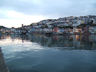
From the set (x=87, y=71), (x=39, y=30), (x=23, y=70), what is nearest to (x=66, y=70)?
(x=87, y=71)

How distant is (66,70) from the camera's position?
760 centimetres

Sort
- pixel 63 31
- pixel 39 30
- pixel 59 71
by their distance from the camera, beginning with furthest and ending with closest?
pixel 39 30
pixel 63 31
pixel 59 71

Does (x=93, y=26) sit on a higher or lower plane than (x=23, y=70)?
higher

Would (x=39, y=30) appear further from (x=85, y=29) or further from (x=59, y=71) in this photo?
(x=59, y=71)

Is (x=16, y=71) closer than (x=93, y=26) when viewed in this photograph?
Yes

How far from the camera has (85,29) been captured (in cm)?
10325

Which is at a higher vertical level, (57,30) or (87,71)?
(57,30)

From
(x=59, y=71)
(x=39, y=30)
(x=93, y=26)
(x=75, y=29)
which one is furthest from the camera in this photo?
(x=39, y=30)

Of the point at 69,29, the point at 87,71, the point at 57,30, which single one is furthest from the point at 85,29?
the point at 87,71

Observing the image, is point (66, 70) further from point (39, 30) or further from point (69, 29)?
point (39, 30)

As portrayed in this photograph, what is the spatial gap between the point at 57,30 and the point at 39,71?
4585 inches

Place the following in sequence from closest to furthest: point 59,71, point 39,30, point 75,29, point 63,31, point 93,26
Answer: point 59,71 < point 93,26 < point 75,29 < point 63,31 < point 39,30

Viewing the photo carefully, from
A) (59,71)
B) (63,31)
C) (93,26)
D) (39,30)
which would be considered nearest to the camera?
(59,71)

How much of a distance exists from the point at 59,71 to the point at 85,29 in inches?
4191
